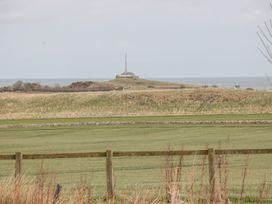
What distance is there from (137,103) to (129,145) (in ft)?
151

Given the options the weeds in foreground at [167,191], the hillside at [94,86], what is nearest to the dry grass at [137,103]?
the hillside at [94,86]

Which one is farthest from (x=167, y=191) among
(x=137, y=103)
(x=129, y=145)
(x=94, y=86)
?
(x=94, y=86)

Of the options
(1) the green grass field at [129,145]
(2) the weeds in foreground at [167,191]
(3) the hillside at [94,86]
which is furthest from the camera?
(3) the hillside at [94,86]

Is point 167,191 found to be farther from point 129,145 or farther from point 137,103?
point 137,103

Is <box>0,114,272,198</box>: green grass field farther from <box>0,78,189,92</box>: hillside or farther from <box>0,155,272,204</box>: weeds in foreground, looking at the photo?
<box>0,78,189,92</box>: hillside

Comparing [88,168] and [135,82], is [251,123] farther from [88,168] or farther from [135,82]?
[135,82]

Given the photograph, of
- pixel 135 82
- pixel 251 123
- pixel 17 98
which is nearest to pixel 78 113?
pixel 17 98

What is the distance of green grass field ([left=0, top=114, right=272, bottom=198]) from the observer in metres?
22.3

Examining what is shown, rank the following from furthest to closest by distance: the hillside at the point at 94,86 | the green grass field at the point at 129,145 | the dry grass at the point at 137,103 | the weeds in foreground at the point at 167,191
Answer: the hillside at the point at 94,86 → the dry grass at the point at 137,103 → the green grass field at the point at 129,145 → the weeds in foreground at the point at 167,191

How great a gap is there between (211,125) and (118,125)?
6710mm

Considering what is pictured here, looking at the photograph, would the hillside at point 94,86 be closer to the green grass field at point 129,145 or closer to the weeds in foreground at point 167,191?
the green grass field at point 129,145

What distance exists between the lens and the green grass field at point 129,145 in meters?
22.3

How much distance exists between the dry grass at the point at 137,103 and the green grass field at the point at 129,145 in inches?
899

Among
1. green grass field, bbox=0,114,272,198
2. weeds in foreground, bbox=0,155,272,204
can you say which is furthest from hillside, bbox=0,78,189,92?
weeds in foreground, bbox=0,155,272,204
